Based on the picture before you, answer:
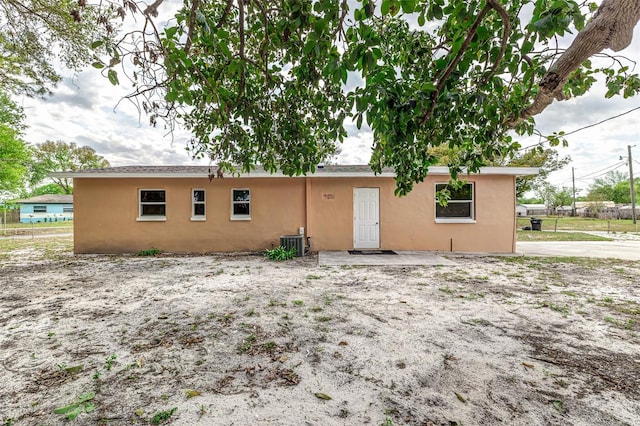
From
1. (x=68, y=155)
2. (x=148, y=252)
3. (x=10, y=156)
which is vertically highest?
(x=68, y=155)

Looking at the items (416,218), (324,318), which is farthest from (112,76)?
(416,218)

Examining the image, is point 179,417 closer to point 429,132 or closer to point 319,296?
point 319,296

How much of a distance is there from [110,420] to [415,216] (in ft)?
28.7

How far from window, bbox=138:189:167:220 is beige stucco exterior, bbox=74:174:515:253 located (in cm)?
18

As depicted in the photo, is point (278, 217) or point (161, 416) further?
point (278, 217)

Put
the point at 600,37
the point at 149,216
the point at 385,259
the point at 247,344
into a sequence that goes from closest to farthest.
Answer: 1. the point at 600,37
2. the point at 247,344
3. the point at 385,259
4. the point at 149,216

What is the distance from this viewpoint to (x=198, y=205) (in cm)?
945

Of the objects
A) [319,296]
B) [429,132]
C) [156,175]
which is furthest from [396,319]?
[156,175]

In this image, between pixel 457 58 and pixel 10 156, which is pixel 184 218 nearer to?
pixel 457 58

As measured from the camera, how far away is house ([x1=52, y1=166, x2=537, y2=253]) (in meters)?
9.00

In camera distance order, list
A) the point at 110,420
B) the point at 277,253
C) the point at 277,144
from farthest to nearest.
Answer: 1. the point at 277,253
2. the point at 277,144
3. the point at 110,420

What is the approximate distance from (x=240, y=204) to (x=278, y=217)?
4.70ft

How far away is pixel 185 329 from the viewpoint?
10.6 ft

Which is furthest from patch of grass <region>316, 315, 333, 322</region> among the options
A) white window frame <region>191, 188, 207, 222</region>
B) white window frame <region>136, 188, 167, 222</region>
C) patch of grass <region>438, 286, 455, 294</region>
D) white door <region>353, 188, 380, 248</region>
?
white window frame <region>136, 188, 167, 222</region>
